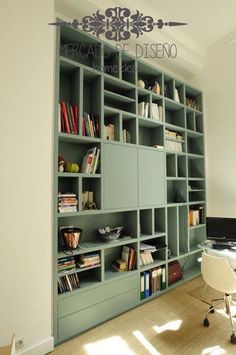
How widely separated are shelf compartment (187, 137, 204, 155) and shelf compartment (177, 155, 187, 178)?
491 millimetres

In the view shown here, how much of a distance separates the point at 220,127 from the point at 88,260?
2.96m

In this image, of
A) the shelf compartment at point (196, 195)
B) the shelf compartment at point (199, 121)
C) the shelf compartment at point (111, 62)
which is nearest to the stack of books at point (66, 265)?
the shelf compartment at point (111, 62)

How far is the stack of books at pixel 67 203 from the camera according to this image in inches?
78.3

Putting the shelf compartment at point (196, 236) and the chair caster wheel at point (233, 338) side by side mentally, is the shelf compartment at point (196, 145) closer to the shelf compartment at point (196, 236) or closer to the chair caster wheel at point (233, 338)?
the shelf compartment at point (196, 236)

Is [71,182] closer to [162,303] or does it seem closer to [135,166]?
[135,166]

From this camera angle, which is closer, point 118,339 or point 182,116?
point 118,339

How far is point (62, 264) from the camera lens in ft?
6.50

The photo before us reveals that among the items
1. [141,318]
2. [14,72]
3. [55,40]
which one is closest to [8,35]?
[14,72]

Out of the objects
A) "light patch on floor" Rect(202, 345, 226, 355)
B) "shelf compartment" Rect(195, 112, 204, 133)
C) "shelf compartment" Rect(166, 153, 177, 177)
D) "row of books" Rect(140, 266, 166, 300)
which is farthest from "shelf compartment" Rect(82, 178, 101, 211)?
"shelf compartment" Rect(195, 112, 204, 133)

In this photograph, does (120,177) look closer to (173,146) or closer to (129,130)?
(129,130)

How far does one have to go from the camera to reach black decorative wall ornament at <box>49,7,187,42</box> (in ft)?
7.78

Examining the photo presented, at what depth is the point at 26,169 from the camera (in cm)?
174

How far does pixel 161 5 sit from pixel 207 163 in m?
2.42

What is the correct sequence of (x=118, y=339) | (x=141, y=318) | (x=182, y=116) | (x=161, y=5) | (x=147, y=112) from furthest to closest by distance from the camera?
(x=182, y=116)
(x=147, y=112)
(x=161, y=5)
(x=141, y=318)
(x=118, y=339)
